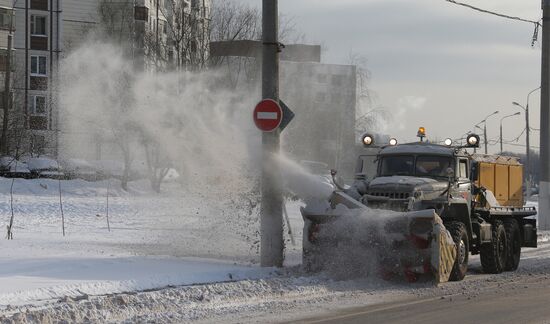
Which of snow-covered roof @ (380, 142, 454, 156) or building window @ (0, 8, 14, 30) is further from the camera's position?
building window @ (0, 8, 14, 30)

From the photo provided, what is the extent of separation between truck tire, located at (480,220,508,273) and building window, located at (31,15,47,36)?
50787mm

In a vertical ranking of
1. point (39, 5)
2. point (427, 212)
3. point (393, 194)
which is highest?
point (39, 5)

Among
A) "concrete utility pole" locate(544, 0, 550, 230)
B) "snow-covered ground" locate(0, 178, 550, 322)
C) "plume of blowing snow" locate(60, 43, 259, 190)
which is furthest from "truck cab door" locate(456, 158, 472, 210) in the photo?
"concrete utility pole" locate(544, 0, 550, 230)

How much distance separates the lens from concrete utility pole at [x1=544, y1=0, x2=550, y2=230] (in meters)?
32.1

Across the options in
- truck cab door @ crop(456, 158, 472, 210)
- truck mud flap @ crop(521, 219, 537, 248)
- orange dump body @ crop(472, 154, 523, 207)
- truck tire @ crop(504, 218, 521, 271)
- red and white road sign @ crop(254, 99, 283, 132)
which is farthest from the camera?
truck mud flap @ crop(521, 219, 537, 248)

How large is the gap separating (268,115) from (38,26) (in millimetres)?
52502

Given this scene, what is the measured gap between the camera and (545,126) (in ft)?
105

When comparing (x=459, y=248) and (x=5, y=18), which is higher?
(x=5, y=18)

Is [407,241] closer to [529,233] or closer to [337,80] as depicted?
[529,233]

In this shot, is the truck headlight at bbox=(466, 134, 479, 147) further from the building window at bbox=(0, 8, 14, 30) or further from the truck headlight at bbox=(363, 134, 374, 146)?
the building window at bbox=(0, 8, 14, 30)

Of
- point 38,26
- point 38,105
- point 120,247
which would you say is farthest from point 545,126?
point 38,26

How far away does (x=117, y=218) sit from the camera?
98.4 feet

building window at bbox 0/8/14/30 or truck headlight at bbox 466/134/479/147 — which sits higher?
building window at bbox 0/8/14/30

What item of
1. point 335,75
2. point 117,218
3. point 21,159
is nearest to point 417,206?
point 117,218
